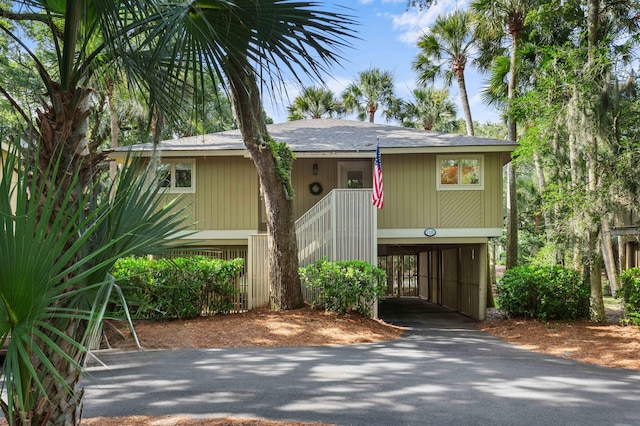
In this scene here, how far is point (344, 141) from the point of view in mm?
15648

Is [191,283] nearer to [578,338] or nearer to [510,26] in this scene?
[578,338]

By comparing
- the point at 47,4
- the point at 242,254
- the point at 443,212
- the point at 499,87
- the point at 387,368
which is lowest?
the point at 387,368

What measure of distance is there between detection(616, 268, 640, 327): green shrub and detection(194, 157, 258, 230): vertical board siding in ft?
32.7

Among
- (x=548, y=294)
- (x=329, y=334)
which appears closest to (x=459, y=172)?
(x=548, y=294)

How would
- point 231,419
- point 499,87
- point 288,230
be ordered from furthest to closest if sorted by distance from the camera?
point 499,87, point 288,230, point 231,419

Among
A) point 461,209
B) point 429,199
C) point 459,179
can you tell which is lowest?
point 461,209

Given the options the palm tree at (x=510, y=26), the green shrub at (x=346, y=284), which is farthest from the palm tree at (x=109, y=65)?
the palm tree at (x=510, y=26)

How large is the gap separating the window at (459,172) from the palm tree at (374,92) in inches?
635

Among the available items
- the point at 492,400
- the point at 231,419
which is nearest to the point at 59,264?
the point at 231,419

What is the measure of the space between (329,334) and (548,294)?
6179 millimetres

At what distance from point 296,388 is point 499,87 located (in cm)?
1624

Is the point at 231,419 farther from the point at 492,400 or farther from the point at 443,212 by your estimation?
the point at 443,212

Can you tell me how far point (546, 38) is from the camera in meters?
15.8

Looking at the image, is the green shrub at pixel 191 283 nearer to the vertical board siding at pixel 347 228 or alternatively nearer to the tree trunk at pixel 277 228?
the tree trunk at pixel 277 228
